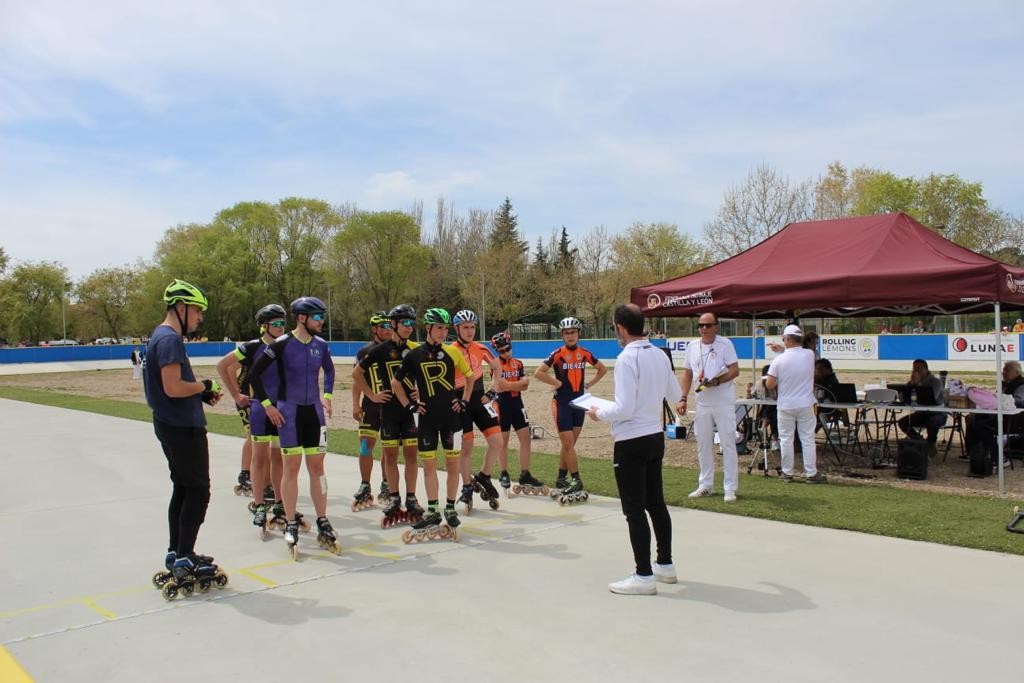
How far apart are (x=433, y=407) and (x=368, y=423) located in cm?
184

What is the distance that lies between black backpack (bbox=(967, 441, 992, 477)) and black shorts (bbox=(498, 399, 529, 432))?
5.60 metres

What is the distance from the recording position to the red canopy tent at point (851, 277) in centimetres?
786

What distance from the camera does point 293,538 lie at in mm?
5785

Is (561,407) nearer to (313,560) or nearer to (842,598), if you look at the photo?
(313,560)

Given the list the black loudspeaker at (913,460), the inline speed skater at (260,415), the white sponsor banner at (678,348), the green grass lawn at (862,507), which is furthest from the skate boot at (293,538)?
the white sponsor banner at (678,348)

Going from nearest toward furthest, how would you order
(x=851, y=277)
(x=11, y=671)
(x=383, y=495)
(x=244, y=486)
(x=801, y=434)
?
(x=11, y=671)
(x=383, y=495)
(x=244, y=486)
(x=801, y=434)
(x=851, y=277)

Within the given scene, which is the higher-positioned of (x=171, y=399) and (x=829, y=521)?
(x=171, y=399)

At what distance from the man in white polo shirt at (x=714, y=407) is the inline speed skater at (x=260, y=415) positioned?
13.3 feet

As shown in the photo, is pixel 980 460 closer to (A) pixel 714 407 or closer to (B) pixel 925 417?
(B) pixel 925 417

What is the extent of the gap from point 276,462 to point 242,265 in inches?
2763

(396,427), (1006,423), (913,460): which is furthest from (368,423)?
(1006,423)

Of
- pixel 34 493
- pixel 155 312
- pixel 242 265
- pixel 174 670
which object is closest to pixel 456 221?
pixel 242 265

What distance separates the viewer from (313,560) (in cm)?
574

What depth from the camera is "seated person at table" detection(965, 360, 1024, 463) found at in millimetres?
8945
